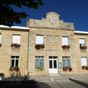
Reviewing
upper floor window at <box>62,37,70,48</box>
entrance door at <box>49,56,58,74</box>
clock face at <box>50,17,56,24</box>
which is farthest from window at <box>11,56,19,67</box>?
clock face at <box>50,17,56,24</box>

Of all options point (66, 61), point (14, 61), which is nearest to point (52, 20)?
point (66, 61)

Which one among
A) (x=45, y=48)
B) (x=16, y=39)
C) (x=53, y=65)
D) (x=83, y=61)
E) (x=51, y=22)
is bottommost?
(x=53, y=65)

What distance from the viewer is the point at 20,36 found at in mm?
23422

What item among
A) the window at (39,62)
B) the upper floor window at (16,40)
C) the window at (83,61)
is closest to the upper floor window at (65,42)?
the window at (83,61)

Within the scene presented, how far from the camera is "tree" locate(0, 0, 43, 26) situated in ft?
24.3

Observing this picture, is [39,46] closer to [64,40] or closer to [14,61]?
[14,61]

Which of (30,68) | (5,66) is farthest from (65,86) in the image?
(5,66)

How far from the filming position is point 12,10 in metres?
7.52

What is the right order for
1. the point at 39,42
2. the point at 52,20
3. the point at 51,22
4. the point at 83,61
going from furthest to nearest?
1. the point at 83,61
2. the point at 52,20
3. the point at 51,22
4. the point at 39,42

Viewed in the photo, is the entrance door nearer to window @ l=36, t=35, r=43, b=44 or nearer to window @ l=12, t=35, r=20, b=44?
window @ l=36, t=35, r=43, b=44

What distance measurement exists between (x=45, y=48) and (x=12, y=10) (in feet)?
53.9

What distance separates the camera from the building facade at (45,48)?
22641mm

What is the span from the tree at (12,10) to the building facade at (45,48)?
1521 cm

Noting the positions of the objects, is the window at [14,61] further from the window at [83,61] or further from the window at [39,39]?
the window at [83,61]
